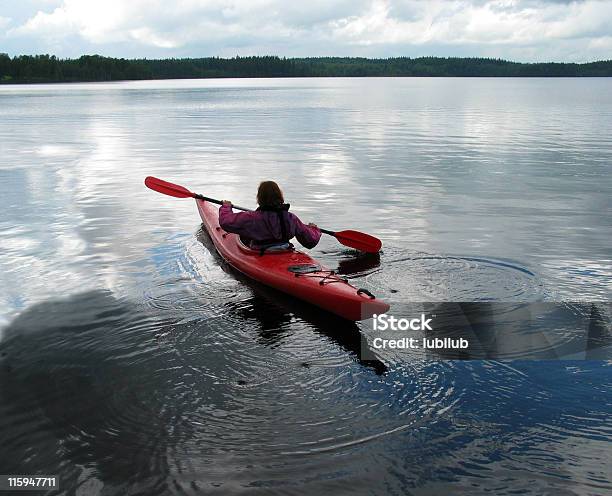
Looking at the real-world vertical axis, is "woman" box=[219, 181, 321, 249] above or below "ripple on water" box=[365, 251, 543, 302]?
above

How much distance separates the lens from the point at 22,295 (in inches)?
348

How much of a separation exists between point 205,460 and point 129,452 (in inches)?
24.3

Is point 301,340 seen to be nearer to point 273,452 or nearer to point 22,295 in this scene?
point 273,452

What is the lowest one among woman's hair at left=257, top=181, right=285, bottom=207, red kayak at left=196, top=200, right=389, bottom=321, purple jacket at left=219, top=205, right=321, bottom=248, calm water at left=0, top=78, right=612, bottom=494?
calm water at left=0, top=78, right=612, bottom=494

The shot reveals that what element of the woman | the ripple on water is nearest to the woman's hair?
the woman

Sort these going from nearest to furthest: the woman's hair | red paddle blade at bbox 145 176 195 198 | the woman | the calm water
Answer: the calm water → the woman's hair → the woman → red paddle blade at bbox 145 176 195 198

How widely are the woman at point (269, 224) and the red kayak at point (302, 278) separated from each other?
0.65 feet

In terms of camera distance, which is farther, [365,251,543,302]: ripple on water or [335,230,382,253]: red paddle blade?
[335,230,382,253]: red paddle blade

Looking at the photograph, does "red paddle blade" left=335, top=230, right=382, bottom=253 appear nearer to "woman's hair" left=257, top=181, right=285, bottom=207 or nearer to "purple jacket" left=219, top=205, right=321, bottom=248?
"purple jacket" left=219, top=205, right=321, bottom=248

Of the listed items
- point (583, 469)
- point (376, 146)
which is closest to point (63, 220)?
point (583, 469)

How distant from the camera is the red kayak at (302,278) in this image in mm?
7586

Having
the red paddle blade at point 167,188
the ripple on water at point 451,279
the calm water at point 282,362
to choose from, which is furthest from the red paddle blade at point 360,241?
the red paddle blade at point 167,188

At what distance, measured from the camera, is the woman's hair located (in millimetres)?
9070

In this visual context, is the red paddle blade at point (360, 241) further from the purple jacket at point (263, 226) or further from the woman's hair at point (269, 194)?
the woman's hair at point (269, 194)
